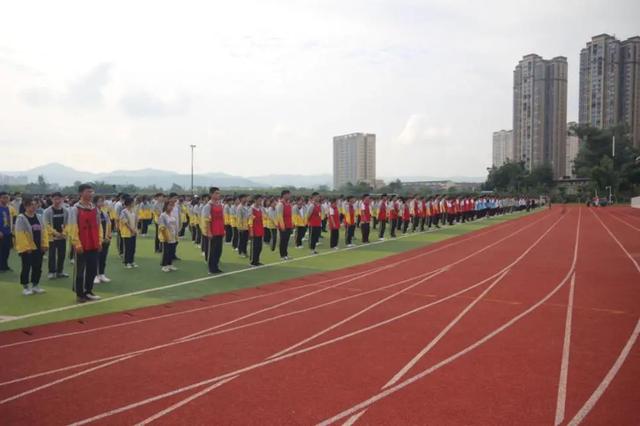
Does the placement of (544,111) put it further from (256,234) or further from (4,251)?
(4,251)

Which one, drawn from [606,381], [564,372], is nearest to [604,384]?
[606,381]

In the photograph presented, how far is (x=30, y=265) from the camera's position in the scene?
8875mm

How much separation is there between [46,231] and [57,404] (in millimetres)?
6544

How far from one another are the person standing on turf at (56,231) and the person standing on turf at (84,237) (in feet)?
5.00

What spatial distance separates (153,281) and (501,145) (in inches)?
5346

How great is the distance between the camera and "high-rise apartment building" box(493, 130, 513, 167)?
125 m

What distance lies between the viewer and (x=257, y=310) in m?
7.61

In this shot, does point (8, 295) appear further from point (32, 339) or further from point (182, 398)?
point (182, 398)

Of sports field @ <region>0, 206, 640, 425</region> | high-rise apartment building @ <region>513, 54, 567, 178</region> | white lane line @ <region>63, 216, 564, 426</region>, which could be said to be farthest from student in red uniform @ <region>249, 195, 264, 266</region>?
high-rise apartment building @ <region>513, 54, 567, 178</region>

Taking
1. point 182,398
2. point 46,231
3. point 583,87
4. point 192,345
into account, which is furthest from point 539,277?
point 583,87

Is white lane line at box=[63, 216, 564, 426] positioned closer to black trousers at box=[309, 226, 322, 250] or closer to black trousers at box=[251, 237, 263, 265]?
black trousers at box=[251, 237, 263, 265]

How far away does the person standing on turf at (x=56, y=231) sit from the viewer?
9797 millimetres

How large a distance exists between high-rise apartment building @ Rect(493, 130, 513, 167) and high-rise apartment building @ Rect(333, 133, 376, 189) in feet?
122

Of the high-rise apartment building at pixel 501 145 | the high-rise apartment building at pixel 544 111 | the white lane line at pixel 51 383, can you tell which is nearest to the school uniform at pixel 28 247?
the white lane line at pixel 51 383
